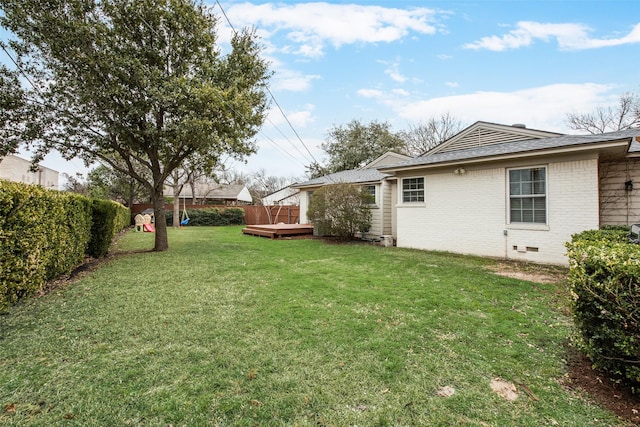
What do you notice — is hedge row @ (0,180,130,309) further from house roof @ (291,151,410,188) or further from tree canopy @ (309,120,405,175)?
tree canopy @ (309,120,405,175)

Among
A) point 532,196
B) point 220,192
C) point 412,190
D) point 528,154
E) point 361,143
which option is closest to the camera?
point 528,154

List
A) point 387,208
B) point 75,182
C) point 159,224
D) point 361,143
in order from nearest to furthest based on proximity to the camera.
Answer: point 159,224 → point 387,208 → point 361,143 → point 75,182

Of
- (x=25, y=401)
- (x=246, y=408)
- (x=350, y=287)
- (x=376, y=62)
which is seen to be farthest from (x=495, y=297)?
(x=376, y=62)

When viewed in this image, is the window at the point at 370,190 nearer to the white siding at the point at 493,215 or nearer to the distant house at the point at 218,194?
the white siding at the point at 493,215

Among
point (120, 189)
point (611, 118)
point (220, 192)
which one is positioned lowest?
point (120, 189)

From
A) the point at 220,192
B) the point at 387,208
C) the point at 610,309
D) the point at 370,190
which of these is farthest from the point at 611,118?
the point at 220,192

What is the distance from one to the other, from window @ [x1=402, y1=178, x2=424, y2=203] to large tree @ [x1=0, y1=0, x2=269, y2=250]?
5620 mm

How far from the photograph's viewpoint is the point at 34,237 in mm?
4293

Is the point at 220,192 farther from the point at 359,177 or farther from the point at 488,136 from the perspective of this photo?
the point at 488,136

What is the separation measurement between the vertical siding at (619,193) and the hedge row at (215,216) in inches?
853

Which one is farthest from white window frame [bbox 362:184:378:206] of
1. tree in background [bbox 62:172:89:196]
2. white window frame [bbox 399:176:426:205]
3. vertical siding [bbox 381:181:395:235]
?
tree in background [bbox 62:172:89:196]

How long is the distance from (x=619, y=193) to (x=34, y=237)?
12.0 metres

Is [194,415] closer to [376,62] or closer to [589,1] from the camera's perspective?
[589,1]

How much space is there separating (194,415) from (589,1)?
11.7 metres
